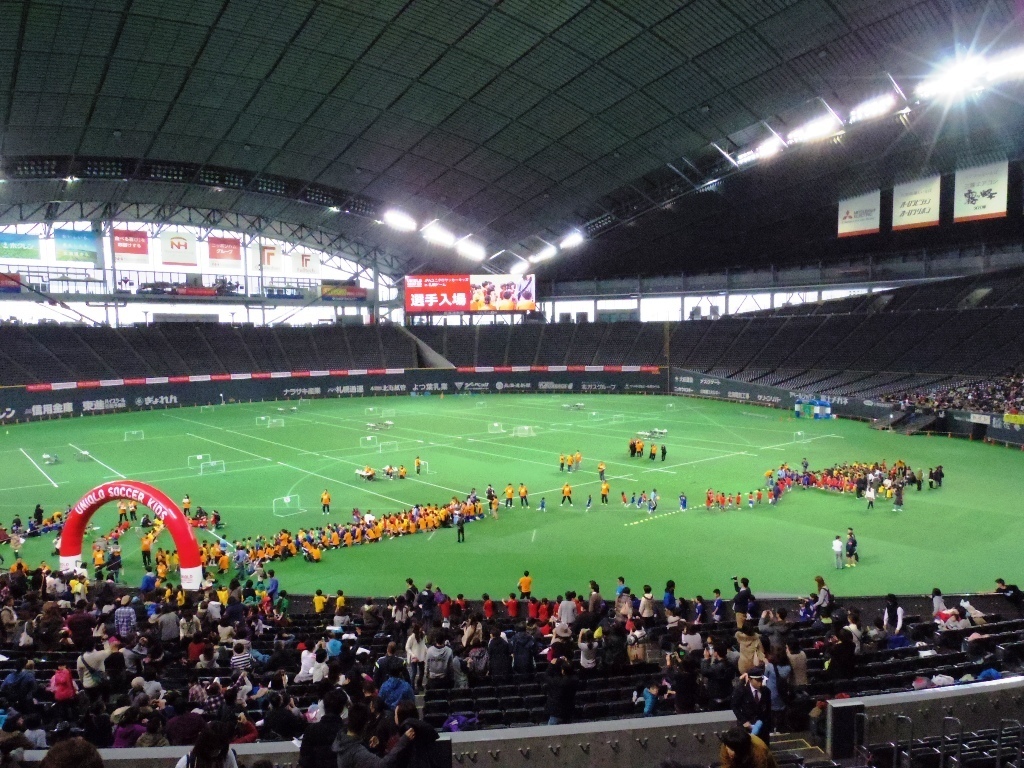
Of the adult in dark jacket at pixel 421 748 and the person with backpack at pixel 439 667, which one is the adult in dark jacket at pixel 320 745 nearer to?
the adult in dark jacket at pixel 421 748

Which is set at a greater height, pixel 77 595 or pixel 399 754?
pixel 399 754

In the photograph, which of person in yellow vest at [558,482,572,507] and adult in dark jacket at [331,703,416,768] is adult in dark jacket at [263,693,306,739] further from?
person in yellow vest at [558,482,572,507]

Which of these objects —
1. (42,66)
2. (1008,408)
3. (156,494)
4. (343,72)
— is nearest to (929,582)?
(156,494)

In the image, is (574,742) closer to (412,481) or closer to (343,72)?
(412,481)

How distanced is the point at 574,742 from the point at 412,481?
3217 cm

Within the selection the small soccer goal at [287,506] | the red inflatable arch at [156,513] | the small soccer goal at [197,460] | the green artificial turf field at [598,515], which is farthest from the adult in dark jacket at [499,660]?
the small soccer goal at [197,460]

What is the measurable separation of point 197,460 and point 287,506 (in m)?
13.4

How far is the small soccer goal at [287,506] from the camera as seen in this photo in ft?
108

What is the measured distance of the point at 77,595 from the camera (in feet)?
64.6

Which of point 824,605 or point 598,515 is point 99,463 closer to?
point 598,515

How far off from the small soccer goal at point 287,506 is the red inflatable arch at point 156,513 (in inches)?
407

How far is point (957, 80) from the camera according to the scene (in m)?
46.7

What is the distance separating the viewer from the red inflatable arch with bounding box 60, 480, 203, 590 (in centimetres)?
2170

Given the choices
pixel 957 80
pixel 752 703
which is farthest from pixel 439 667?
pixel 957 80
